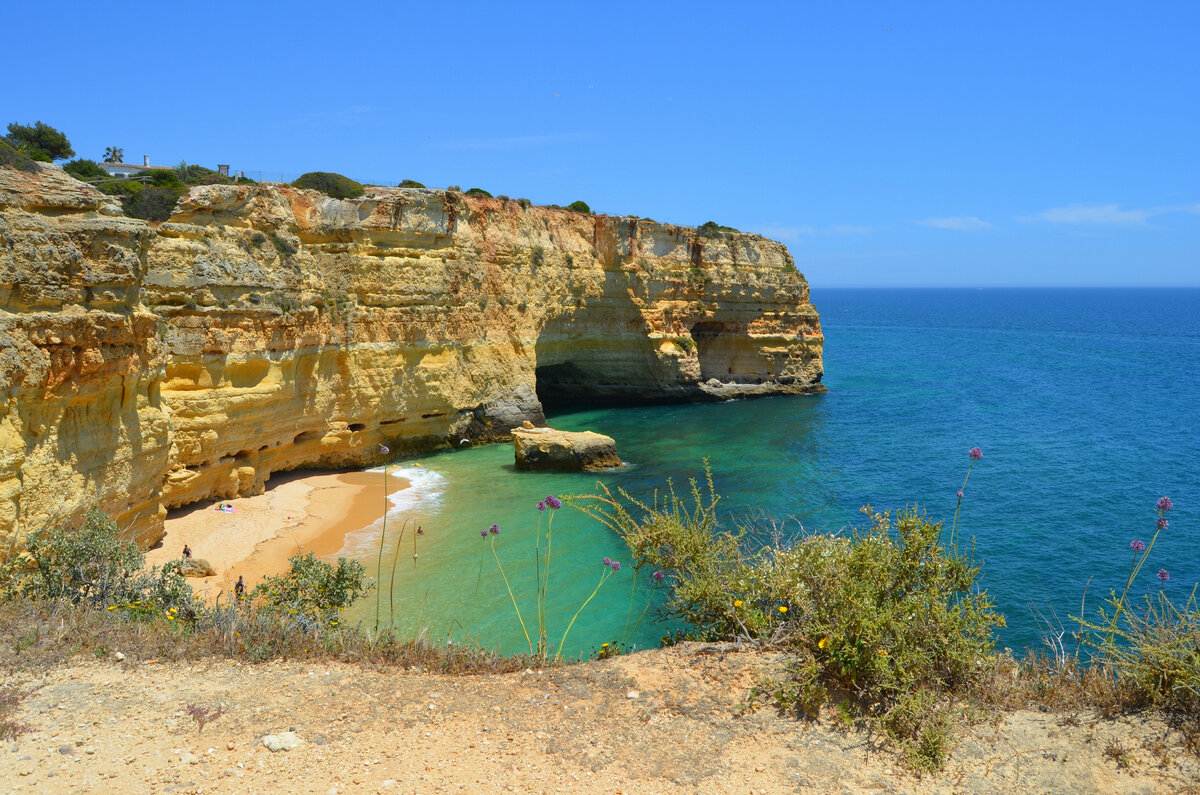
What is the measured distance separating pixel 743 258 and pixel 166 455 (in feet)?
114

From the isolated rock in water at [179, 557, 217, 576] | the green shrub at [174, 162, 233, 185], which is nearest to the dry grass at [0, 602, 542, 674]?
the isolated rock in water at [179, 557, 217, 576]

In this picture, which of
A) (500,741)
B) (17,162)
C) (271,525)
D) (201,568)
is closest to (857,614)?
(500,741)

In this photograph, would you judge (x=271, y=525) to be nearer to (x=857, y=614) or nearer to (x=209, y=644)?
(x=209, y=644)

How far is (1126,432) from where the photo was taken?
3388 centimetres

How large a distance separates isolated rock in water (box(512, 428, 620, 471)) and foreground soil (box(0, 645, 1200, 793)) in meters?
19.8

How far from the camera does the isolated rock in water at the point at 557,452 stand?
27656 millimetres

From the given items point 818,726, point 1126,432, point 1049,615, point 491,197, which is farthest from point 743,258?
point 818,726

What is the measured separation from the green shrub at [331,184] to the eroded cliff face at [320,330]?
25.7 feet

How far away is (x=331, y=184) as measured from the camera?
3647 centimetres

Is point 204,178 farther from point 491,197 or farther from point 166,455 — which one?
point 166,455

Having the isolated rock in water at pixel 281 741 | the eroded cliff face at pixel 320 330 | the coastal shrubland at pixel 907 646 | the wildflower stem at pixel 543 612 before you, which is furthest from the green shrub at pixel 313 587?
the coastal shrubland at pixel 907 646

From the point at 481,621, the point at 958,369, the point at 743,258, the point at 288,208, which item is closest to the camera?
the point at 481,621

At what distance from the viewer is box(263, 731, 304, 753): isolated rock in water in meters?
6.38

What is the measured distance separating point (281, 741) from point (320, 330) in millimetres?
20015
